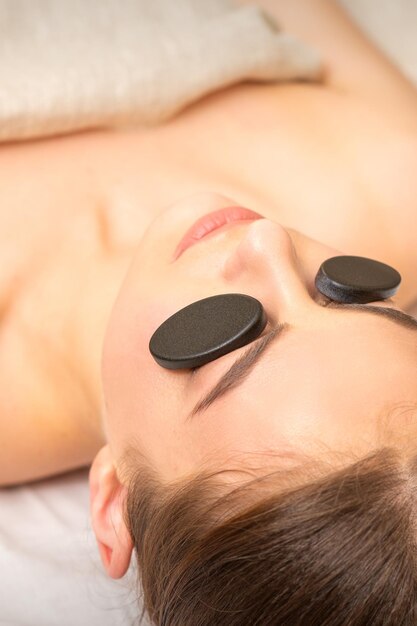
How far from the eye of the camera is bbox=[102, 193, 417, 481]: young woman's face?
2.70 ft

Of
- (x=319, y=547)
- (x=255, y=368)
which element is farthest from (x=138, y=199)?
(x=319, y=547)

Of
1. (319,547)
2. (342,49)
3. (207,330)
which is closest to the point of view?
(319,547)

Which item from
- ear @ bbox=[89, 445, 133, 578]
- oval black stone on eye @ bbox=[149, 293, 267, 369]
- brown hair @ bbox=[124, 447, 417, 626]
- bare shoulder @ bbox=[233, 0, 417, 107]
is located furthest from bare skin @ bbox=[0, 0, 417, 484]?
brown hair @ bbox=[124, 447, 417, 626]

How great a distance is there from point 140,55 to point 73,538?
31.5 inches

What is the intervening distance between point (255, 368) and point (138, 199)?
62 centimetres

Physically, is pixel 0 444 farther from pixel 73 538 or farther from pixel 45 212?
pixel 45 212

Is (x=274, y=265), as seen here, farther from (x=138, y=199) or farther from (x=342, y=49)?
(x=342, y=49)

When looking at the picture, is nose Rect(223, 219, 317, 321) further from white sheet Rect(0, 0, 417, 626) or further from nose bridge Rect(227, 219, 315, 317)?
white sheet Rect(0, 0, 417, 626)

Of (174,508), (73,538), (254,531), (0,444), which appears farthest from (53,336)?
(254,531)

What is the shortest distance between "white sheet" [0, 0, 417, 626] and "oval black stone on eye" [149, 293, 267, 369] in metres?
0.47

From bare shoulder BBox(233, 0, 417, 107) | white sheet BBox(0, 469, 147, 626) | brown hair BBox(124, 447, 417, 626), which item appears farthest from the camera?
bare shoulder BBox(233, 0, 417, 107)

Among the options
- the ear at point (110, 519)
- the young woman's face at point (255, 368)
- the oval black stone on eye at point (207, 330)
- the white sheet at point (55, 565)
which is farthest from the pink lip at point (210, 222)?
the white sheet at point (55, 565)

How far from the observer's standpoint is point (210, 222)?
1.13 m

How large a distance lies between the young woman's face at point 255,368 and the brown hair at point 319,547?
1.5 inches
